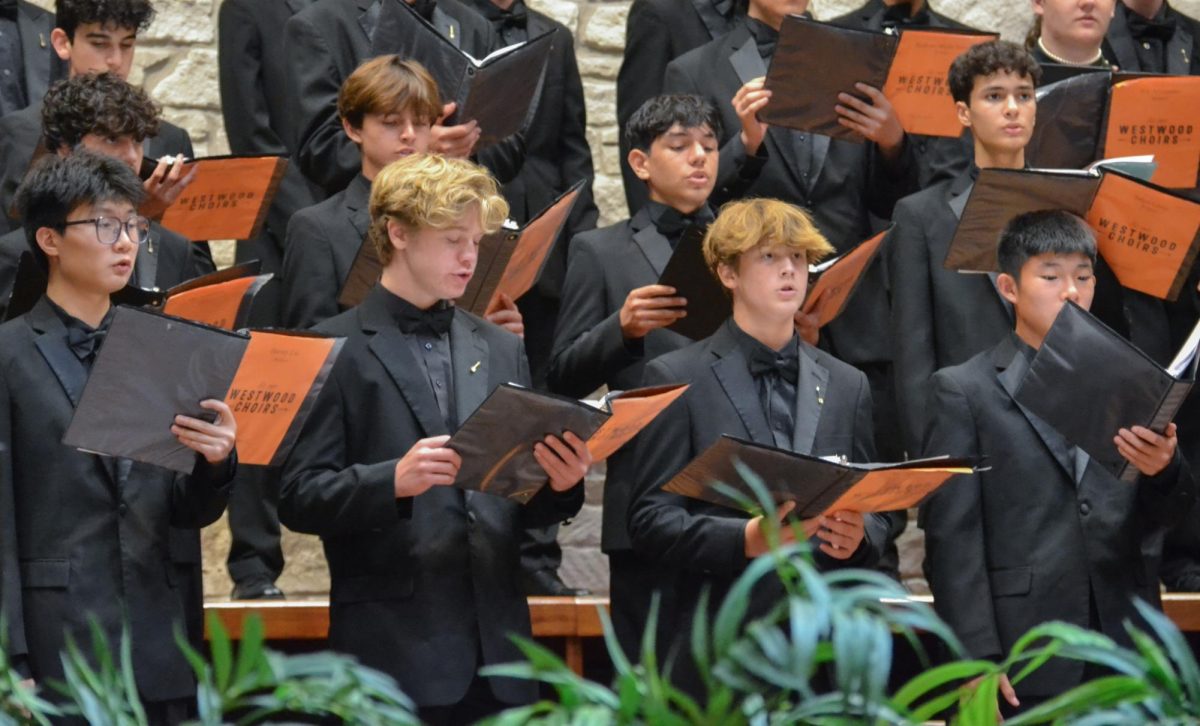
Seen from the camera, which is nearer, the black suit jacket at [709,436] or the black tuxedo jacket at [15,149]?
the black suit jacket at [709,436]

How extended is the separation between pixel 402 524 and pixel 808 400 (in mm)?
856

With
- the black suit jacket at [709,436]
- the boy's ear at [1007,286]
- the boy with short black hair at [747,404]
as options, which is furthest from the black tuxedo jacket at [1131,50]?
the black suit jacket at [709,436]

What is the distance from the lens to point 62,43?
5.09m

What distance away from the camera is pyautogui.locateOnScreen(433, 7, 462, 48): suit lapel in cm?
533

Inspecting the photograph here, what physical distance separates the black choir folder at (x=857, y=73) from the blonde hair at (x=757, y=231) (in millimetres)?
648

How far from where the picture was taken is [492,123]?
15.6 feet

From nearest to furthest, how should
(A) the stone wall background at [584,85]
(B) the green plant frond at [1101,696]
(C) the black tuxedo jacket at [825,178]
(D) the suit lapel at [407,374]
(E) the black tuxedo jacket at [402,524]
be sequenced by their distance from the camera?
(B) the green plant frond at [1101,696]
(E) the black tuxedo jacket at [402,524]
(D) the suit lapel at [407,374]
(C) the black tuxedo jacket at [825,178]
(A) the stone wall background at [584,85]

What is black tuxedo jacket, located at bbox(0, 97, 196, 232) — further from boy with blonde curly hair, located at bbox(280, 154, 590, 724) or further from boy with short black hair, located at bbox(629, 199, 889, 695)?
boy with short black hair, located at bbox(629, 199, 889, 695)

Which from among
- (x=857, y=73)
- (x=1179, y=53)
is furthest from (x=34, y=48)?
(x=1179, y=53)

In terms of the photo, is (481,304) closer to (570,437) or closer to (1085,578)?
(570,437)

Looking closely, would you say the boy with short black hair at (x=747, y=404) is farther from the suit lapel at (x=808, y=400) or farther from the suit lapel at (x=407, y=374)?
the suit lapel at (x=407, y=374)

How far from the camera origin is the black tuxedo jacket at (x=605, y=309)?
178 inches

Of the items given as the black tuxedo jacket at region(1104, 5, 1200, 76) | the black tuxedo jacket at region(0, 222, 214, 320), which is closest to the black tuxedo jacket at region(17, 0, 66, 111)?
the black tuxedo jacket at region(0, 222, 214, 320)

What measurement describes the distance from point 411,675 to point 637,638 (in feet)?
2.20
